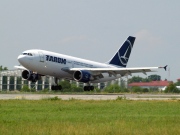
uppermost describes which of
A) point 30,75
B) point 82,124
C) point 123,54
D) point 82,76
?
point 123,54

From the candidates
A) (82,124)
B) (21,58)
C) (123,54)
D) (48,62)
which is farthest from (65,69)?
(82,124)

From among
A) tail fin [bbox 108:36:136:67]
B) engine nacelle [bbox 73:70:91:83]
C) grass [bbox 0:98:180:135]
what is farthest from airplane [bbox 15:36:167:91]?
grass [bbox 0:98:180:135]

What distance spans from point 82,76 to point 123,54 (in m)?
14.4

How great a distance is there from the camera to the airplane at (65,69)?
60.1 m

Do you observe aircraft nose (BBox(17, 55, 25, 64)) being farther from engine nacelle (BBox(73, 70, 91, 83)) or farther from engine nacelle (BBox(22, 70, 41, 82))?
engine nacelle (BBox(73, 70, 91, 83))

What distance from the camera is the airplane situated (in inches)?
2366

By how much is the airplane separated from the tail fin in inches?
93.6

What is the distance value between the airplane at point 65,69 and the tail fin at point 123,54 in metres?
2.38

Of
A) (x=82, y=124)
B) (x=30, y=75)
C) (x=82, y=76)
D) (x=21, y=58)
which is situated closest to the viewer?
(x=82, y=124)

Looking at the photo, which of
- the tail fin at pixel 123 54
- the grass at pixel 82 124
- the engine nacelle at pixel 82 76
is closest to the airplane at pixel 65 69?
the engine nacelle at pixel 82 76

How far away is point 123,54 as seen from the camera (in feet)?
246

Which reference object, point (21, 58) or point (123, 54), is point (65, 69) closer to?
point (21, 58)

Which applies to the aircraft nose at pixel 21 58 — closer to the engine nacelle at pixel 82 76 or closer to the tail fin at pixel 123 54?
the engine nacelle at pixel 82 76

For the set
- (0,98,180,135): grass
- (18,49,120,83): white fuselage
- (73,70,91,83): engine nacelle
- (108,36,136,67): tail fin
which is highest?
(108,36,136,67): tail fin
